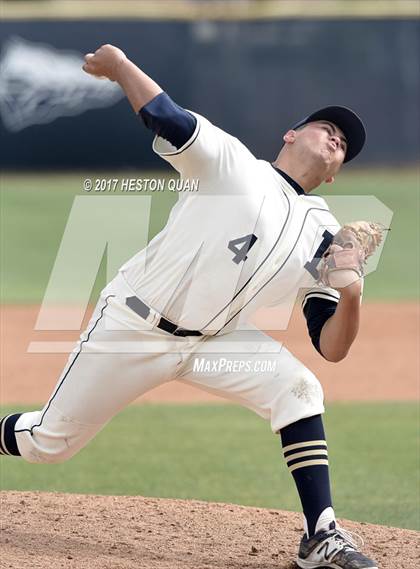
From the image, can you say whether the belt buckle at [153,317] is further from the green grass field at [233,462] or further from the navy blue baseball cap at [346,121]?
the green grass field at [233,462]

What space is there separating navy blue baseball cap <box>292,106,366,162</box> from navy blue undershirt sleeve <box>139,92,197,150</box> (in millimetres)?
709

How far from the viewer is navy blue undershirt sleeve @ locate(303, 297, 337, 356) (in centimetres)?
437

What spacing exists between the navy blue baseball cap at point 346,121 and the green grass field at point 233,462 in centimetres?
204

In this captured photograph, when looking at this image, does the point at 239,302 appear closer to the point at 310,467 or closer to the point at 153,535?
the point at 310,467

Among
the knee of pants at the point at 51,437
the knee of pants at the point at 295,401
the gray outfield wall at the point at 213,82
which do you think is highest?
the gray outfield wall at the point at 213,82

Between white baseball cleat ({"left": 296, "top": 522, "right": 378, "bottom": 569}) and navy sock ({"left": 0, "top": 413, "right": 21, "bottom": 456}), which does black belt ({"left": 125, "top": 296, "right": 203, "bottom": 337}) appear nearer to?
navy sock ({"left": 0, "top": 413, "right": 21, "bottom": 456})

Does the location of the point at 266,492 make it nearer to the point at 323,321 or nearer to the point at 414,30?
the point at 323,321

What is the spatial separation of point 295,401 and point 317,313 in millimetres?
435

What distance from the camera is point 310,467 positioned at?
13.7ft

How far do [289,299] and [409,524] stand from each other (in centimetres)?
155

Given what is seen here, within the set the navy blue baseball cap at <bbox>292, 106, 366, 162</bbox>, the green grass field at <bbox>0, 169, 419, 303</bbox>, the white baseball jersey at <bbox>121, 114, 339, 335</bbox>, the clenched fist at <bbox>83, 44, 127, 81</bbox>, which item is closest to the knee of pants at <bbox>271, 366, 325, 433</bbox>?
the white baseball jersey at <bbox>121, 114, 339, 335</bbox>

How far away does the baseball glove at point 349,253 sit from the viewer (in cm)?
405

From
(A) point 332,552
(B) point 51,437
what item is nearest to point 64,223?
(B) point 51,437

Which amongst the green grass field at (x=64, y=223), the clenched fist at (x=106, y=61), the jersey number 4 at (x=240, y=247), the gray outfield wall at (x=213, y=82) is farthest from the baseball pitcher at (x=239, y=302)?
the gray outfield wall at (x=213, y=82)
